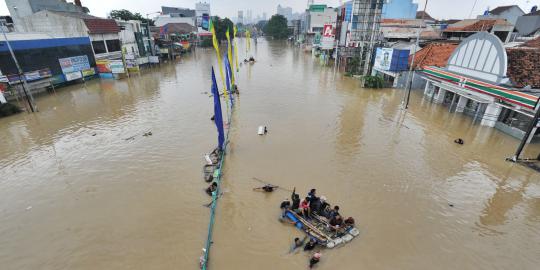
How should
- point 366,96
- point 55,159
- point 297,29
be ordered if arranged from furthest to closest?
point 297,29, point 366,96, point 55,159

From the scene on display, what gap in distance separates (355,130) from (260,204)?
482 inches

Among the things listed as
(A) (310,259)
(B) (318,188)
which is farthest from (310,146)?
(A) (310,259)

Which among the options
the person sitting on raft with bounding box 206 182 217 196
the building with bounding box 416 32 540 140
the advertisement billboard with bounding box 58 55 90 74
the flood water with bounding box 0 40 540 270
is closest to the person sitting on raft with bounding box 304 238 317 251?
the flood water with bounding box 0 40 540 270

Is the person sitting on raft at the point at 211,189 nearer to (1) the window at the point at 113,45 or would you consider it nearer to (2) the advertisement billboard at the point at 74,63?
(2) the advertisement billboard at the point at 74,63

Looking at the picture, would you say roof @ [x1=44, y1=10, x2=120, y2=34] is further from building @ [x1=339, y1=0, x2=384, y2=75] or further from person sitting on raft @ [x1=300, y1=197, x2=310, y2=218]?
person sitting on raft @ [x1=300, y1=197, x2=310, y2=218]

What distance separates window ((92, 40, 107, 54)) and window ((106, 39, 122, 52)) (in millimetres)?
1221

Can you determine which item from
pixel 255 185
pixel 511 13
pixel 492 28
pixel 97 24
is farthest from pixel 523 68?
pixel 511 13

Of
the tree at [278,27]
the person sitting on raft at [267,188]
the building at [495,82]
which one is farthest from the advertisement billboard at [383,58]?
the tree at [278,27]

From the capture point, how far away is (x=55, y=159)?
16.7m

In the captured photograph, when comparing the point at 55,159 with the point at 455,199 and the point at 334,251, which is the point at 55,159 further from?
the point at 455,199

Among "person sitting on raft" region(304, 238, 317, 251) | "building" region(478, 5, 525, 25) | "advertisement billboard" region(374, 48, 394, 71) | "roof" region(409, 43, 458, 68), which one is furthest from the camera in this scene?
"building" region(478, 5, 525, 25)

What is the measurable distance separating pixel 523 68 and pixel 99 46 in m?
52.0

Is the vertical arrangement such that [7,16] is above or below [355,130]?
above

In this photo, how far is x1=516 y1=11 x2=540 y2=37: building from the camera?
53.1 meters
